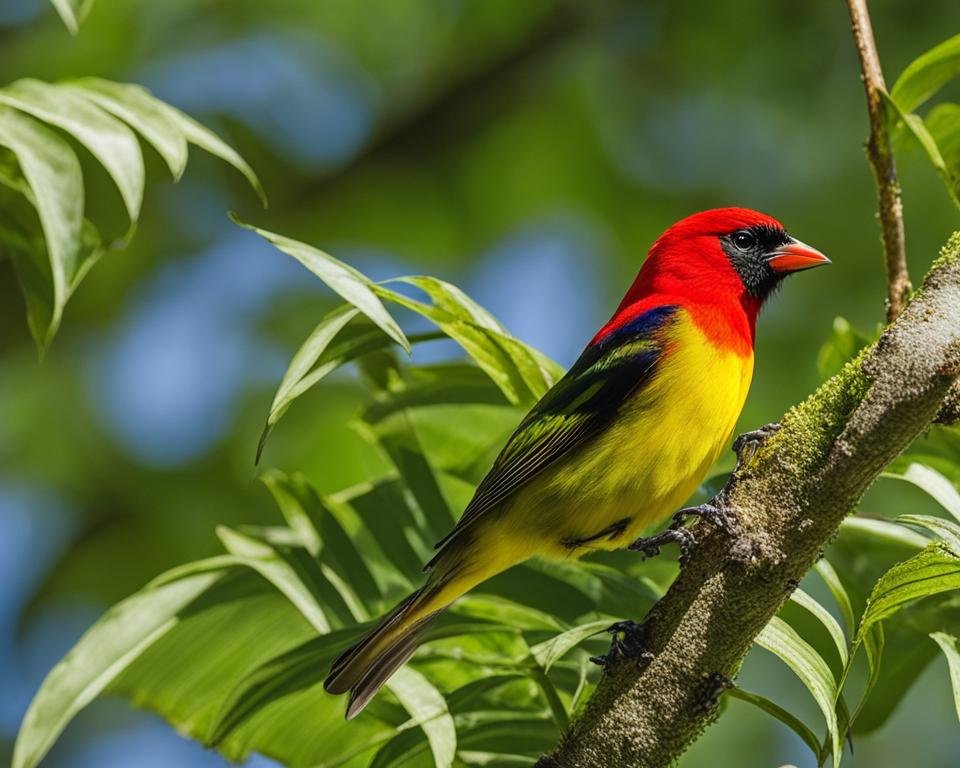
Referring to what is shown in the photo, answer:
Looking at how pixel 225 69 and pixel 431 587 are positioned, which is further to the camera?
pixel 225 69

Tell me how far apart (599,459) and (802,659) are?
3.38 feet

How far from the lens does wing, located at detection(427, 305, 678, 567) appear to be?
307 cm

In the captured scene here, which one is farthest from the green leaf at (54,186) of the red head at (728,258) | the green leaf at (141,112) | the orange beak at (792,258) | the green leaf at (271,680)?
the orange beak at (792,258)

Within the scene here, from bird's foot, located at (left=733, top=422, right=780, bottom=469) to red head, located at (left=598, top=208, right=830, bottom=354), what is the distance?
1562mm

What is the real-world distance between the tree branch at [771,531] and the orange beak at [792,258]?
6.15 feet

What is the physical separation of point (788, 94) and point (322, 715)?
4833mm

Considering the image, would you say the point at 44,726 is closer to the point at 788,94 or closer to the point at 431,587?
the point at 431,587

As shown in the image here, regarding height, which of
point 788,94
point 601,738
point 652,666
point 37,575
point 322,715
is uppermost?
point 788,94

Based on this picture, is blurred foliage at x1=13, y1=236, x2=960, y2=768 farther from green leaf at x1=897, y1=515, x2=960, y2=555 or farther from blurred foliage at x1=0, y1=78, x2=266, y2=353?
blurred foliage at x1=0, y1=78, x2=266, y2=353

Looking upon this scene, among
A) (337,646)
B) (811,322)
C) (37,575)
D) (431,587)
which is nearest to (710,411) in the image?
(431,587)

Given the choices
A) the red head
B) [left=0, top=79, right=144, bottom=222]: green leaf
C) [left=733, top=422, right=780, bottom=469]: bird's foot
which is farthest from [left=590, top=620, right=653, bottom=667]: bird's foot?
the red head

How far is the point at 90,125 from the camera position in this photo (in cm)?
278

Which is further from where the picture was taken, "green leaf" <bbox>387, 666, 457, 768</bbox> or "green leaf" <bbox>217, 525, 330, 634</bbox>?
"green leaf" <bbox>217, 525, 330, 634</bbox>

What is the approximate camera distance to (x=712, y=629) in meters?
2.06
